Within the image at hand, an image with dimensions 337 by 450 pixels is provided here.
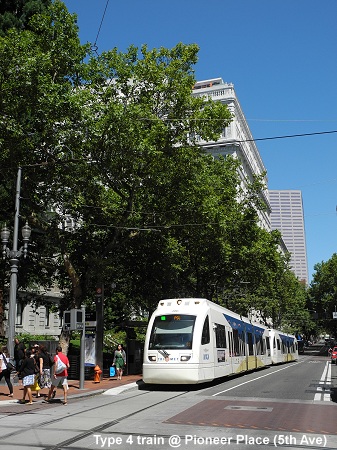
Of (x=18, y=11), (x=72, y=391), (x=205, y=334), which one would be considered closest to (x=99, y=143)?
(x=205, y=334)

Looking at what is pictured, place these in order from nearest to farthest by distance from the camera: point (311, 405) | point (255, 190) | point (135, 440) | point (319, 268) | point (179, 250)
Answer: point (135, 440) → point (311, 405) → point (179, 250) → point (255, 190) → point (319, 268)

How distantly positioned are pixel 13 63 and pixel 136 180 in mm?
6699

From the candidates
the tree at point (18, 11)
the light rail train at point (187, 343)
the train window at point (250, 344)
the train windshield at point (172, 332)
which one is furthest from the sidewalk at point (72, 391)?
the tree at point (18, 11)

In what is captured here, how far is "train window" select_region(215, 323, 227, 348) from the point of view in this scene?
1963cm

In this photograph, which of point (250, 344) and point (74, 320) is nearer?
point (74, 320)

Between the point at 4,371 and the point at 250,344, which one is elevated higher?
the point at 250,344

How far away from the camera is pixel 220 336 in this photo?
2023 centimetres

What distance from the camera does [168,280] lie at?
31.7 m

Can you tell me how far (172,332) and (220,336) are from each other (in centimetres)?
309

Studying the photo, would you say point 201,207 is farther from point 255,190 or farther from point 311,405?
point 311,405

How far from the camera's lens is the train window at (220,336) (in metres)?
19.6

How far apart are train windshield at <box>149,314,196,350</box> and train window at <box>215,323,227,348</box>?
2.08 metres

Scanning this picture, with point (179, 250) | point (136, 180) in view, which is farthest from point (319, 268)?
point (136, 180)

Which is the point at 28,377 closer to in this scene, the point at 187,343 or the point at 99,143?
the point at 187,343
